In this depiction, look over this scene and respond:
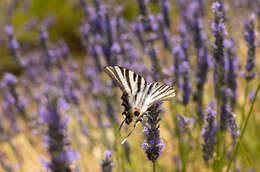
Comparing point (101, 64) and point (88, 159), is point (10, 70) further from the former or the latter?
point (101, 64)

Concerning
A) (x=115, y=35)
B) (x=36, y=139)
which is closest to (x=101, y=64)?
(x=115, y=35)

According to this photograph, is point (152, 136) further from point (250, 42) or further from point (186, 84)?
point (250, 42)

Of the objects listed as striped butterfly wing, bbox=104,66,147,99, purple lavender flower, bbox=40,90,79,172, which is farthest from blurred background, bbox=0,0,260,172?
striped butterfly wing, bbox=104,66,147,99

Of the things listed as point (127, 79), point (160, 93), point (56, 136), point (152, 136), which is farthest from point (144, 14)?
A: point (56, 136)

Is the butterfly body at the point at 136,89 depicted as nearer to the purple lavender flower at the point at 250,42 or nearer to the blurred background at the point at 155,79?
the blurred background at the point at 155,79

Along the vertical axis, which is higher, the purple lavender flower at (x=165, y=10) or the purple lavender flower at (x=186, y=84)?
the purple lavender flower at (x=165, y=10)

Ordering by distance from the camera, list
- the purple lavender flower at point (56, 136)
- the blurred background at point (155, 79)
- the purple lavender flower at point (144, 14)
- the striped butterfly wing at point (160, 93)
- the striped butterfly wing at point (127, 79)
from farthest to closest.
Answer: the purple lavender flower at point (144, 14) → the blurred background at point (155, 79) → the striped butterfly wing at point (127, 79) → the striped butterfly wing at point (160, 93) → the purple lavender flower at point (56, 136)

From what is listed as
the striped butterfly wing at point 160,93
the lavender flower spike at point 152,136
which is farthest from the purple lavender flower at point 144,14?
the lavender flower spike at point 152,136
